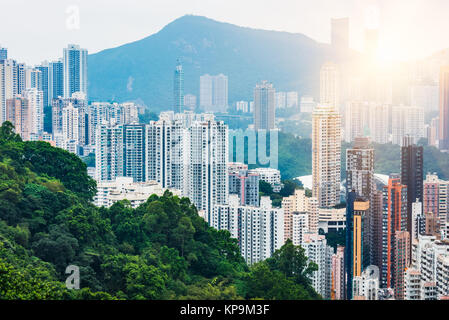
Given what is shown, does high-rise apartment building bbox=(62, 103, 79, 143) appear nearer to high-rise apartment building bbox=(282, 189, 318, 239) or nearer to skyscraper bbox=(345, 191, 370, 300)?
high-rise apartment building bbox=(282, 189, 318, 239)

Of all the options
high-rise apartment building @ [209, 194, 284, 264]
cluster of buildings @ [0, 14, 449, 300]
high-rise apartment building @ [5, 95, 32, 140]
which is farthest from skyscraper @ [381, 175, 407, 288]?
high-rise apartment building @ [5, 95, 32, 140]

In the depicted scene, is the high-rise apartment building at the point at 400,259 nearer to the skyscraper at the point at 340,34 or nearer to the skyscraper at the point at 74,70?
the skyscraper at the point at 340,34

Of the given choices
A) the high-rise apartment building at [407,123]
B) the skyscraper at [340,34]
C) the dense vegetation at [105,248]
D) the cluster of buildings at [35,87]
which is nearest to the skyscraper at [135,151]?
the cluster of buildings at [35,87]

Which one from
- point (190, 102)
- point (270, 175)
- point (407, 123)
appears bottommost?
point (270, 175)

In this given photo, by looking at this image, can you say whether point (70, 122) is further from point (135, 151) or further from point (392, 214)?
point (392, 214)

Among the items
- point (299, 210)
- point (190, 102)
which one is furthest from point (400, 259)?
point (190, 102)

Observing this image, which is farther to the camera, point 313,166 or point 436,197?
point 313,166
